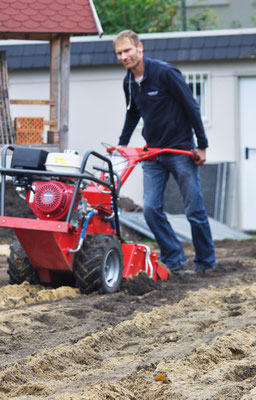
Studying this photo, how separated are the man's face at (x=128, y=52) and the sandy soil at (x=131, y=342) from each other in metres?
1.89

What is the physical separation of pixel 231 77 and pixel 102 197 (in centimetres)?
698

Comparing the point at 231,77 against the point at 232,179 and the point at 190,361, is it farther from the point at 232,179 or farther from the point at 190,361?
the point at 190,361

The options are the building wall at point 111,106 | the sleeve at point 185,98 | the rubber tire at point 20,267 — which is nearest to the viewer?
the rubber tire at point 20,267

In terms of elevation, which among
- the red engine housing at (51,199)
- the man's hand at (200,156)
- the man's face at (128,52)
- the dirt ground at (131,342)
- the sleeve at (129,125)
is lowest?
the dirt ground at (131,342)

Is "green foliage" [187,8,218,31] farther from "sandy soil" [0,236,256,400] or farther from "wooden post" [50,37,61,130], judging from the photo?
"sandy soil" [0,236,256,400]

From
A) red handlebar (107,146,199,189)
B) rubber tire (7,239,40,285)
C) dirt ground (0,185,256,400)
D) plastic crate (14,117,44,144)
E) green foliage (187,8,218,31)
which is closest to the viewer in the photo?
dirt ground (0,185,256,400)

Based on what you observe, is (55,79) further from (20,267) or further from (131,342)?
(131,342)

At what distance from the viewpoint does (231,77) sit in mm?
12391

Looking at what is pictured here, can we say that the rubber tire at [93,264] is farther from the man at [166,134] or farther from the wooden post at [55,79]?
the wooden post at [55,79]

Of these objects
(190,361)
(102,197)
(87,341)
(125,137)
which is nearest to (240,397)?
(190,361)

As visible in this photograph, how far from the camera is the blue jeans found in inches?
269

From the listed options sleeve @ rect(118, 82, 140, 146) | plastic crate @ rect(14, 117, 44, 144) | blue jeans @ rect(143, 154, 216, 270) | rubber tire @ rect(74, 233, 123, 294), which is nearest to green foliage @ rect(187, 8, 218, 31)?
plastic crate @ rect(14, 117, 44, 144)

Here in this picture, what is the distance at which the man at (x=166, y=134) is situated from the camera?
6730mm

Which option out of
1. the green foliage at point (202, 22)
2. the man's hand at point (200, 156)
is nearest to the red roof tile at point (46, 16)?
the man's hand at point (200, 156)
